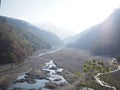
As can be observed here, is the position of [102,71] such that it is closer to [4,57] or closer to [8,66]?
[8,66]

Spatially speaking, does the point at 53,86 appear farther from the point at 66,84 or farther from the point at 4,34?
the point at 4,34

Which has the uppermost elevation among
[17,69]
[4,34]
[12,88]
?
[4,34]

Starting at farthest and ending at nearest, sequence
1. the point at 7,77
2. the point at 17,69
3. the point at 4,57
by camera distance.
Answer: the point at 4,57
the point at 17,69
the point at 7,77

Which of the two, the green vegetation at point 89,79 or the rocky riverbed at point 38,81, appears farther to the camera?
the rocky riverbed at point 38,81

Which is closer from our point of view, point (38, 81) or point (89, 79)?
point (89, 79)

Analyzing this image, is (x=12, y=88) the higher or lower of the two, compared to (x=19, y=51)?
lower

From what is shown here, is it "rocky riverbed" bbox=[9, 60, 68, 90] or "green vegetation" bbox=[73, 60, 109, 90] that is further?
"rocky riverbed" bbox=[9, 60, 68, 90]

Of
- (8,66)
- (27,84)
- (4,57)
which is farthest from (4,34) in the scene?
(27,84)

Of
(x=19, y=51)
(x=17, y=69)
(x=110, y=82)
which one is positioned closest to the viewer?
(x=110, y=82)

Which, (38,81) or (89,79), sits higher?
(89,79)

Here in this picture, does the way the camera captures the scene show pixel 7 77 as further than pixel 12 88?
Yes
